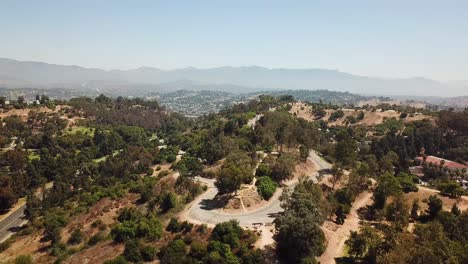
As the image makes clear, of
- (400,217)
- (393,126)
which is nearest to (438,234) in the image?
(400,217)

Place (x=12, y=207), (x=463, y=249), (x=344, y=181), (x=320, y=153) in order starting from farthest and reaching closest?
(x=320, y=153)
(x=12, y=207)
(x=344, y=181)
(x=463, y=249)

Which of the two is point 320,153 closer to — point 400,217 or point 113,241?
point 400,217

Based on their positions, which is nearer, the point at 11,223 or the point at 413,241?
the point at 413,241

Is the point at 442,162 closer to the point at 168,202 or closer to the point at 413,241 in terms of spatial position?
the point at 413,241

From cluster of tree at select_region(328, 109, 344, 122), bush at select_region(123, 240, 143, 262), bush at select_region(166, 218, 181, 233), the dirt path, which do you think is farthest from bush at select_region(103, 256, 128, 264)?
cluster of tree at select_region(328, 109, 344, 122)

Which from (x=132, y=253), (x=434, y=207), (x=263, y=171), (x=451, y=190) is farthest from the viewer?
(x=263, y=171)

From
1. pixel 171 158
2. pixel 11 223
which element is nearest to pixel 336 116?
pixel 171 158

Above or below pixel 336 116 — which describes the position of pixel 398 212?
below
